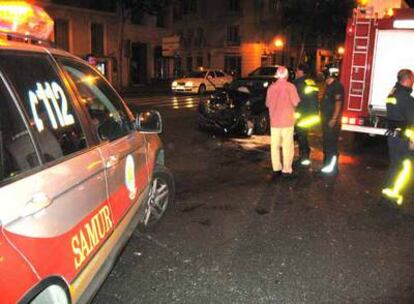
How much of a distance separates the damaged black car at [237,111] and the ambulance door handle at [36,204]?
9.33 metres

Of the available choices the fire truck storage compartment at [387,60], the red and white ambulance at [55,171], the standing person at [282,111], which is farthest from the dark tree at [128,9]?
the red and white ambulance at [55,171]

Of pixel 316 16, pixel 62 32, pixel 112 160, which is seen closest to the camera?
pixel 112 160

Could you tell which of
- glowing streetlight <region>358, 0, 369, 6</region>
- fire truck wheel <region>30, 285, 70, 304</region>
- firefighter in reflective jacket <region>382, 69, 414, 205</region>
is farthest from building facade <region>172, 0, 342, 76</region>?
fire truck wheel <region>30, 285, 70, 304</region>

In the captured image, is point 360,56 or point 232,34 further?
point 232,34

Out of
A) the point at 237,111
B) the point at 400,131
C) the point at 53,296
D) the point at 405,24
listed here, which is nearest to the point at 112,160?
the point at 53,296

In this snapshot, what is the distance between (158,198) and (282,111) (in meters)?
2.87

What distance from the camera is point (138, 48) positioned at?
122ft

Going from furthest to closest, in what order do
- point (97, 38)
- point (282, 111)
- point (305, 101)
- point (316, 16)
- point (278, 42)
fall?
point (278, 42) < point (316, 16) < point (97, 38) < point (305, 101) < point (282, 111)

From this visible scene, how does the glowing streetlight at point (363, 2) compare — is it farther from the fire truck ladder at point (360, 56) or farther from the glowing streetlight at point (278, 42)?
the glowing streetlight at point (278, 42)

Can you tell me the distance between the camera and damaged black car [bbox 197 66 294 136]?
1150 centimetres

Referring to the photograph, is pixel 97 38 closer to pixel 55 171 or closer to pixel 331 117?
pixel 331 117

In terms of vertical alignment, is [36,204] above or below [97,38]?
below

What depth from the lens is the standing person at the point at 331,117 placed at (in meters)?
7.48

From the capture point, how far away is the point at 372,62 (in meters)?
8.55
